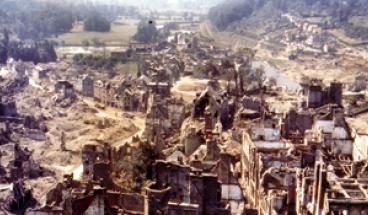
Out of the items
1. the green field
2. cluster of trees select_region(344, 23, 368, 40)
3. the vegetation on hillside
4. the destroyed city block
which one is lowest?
the destroyed city block

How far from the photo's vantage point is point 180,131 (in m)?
45.4

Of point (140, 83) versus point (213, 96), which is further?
point (140, 83)

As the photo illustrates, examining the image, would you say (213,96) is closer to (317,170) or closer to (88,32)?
(317,170)

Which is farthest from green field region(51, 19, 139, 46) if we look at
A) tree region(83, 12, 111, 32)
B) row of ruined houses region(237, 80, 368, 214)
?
row of ruined houses region(237, 80, 368, 214)

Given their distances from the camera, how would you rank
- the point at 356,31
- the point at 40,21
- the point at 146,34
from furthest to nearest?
the point at 40,21 → the point at 146,34 → the point at 356,31

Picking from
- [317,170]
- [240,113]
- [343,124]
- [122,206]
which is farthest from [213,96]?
[317,170]

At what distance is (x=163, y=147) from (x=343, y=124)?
39.3 feet

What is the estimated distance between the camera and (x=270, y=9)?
165000 millimetres

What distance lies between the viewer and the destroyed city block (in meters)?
23.0

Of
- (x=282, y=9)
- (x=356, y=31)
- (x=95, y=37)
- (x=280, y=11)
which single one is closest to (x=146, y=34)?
(x=95, y=37)

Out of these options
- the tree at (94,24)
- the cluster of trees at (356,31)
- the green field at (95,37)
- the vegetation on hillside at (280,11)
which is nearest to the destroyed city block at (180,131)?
the cluster of trees at (356,31)

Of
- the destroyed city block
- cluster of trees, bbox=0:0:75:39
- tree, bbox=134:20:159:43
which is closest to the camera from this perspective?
the destroyed city block

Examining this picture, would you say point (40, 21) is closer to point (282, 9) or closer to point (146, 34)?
point (146, 34)

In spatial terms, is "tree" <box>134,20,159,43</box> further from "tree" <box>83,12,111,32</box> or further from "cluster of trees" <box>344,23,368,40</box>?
"cluster of trees" <box>344,23,368,40</box>
